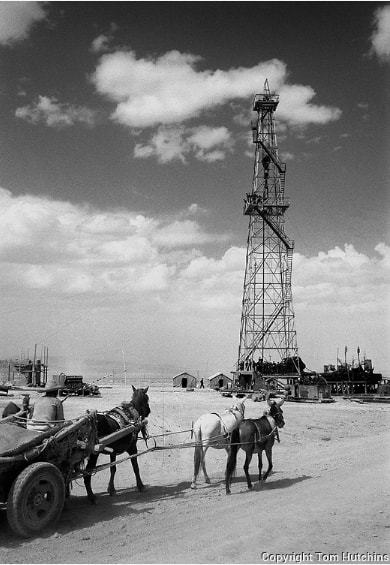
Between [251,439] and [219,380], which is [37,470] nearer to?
[251,439]

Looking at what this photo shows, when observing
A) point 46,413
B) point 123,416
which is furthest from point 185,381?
point 46,413

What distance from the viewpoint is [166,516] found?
820 centimetres

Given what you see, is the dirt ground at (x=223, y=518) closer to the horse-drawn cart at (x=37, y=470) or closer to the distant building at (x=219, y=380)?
the horse-drawn cart at (x=37, y=470)

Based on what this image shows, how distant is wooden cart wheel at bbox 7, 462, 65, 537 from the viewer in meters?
6.79

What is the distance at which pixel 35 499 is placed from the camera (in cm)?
711

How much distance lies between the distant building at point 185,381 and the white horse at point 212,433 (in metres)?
45.4

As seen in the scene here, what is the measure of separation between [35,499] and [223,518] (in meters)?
3.26

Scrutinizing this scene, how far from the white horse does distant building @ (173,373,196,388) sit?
4541 centimetres

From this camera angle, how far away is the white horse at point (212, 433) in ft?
34.5

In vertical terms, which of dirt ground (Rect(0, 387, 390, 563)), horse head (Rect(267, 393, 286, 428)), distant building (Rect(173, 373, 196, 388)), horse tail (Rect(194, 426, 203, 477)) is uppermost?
horse head (Rect(267, 393, 286, 428))

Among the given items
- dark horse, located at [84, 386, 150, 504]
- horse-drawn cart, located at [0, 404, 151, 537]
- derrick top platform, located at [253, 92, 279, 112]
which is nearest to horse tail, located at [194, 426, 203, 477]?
dark horse, located at [84, 386, 150, 504]

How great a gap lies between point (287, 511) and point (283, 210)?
4086cm

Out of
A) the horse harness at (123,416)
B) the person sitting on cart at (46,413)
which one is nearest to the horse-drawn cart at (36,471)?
the person sitting on cart at (46,413)

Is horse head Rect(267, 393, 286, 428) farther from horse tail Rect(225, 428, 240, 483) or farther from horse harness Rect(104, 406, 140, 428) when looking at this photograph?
horse harness Rect(104, 406, 140, 428)
